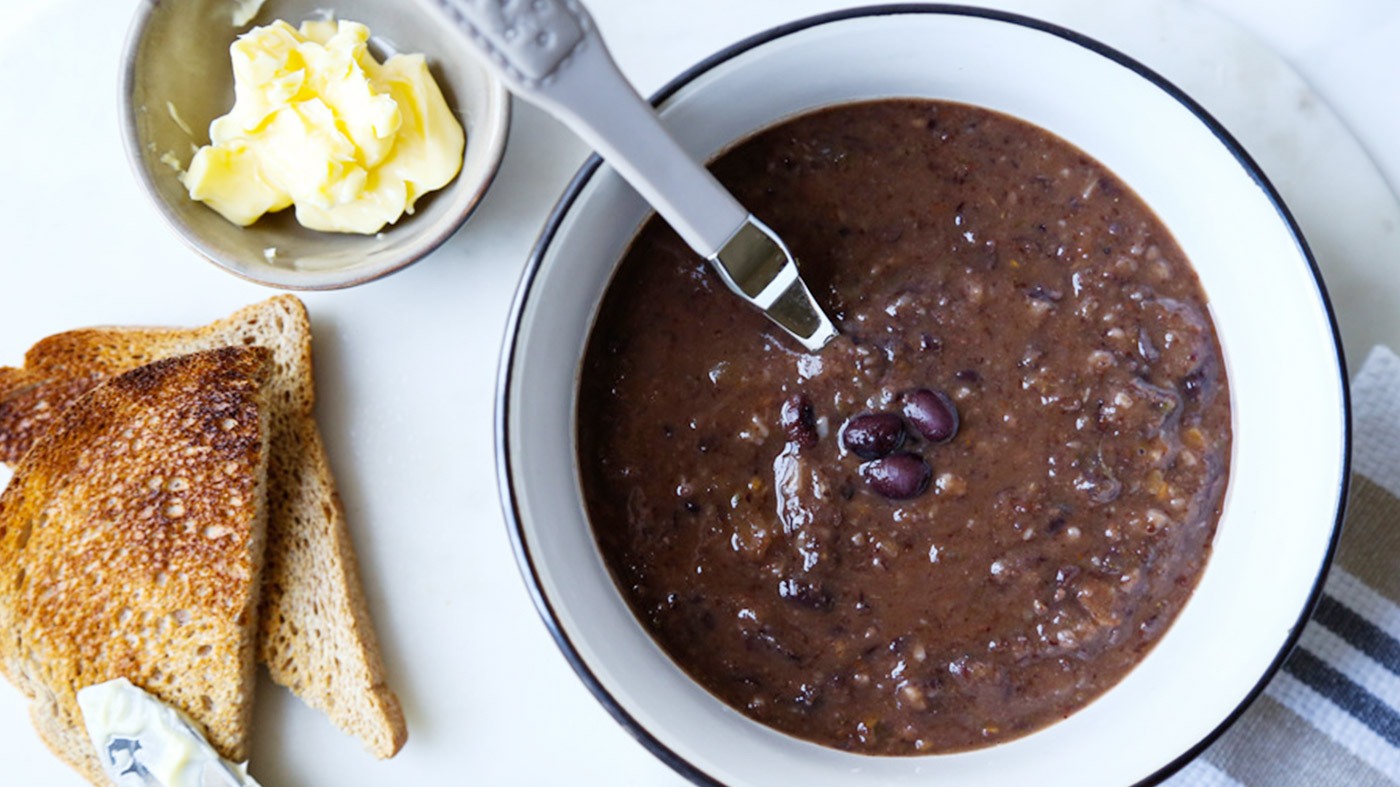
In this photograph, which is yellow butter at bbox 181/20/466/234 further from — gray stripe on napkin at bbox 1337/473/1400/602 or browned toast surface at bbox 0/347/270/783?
gray stripe on napkin at bbox 1337/473/1400/602

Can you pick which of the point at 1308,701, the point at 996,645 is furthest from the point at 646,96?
the point at 1308,701

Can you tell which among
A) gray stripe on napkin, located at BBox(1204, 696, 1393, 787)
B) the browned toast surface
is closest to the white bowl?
gray stripe on napkin, located at BBox(1204, 696, 1393, 787)

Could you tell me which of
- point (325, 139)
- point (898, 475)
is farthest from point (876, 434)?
point (325, 139)

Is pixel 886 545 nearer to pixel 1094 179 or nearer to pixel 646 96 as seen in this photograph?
pixel 1094 179

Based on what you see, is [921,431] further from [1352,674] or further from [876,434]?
[1352,674]

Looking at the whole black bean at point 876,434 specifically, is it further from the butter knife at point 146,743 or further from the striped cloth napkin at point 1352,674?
the butter knife at point 146,743

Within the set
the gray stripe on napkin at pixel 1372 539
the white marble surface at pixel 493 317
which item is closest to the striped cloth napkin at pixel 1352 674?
the gray stripe on napkin at pixel 1372 539
